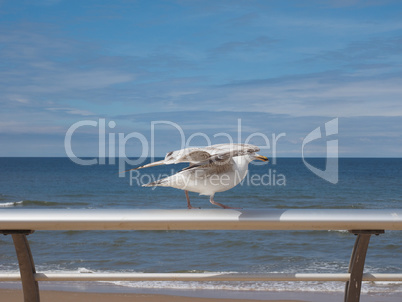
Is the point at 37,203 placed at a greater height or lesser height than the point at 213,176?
lesser

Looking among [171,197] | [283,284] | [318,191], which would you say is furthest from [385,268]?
[318,191]

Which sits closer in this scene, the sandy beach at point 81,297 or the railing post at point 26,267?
the railing post at point 26,267

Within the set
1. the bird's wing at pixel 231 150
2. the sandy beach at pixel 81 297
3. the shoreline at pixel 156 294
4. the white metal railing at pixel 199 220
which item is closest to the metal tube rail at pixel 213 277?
the white metal railing at pixel 199 220

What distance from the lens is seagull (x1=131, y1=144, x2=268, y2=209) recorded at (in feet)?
Result: 7.84

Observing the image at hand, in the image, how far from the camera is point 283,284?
25.6 feet

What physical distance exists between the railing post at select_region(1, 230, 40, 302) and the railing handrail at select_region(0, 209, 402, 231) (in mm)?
201

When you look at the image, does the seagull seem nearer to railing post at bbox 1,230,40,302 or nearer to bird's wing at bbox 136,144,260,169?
bird's wing at bbox 136,144,260,169

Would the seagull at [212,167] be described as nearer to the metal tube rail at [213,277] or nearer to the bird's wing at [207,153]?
the bird's wing at [207,153]

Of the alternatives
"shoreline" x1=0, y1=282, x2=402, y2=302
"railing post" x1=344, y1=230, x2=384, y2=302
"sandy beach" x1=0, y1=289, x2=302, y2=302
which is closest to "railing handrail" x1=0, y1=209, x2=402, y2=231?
"railing post" x1=344, y1=230, x2=384, y2=302

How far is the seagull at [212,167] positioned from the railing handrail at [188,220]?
0.47m

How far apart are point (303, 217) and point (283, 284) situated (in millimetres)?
6292

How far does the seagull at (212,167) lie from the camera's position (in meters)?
2.39

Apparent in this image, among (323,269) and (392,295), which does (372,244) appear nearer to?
(323,269)

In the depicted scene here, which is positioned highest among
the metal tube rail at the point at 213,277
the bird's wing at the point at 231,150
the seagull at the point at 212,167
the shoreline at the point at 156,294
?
the bird's wing at the point at 231,150
